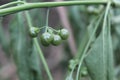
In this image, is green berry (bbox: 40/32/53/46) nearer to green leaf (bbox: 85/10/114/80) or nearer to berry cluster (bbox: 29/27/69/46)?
berry cluster (bbox: 29/27/69/46)

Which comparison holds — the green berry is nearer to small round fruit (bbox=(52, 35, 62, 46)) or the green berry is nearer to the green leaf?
small round fruit (bbox=(52, 35, 62, 46))

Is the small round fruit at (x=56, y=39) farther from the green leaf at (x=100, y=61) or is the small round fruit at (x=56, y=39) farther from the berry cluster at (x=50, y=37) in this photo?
the green leaf at (x=100, y=61)

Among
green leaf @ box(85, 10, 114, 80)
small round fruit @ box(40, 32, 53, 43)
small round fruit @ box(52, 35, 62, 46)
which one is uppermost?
small round fruit @ box(40, 32, 53, 43)

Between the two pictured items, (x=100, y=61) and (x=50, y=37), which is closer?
(x=50, y=37)

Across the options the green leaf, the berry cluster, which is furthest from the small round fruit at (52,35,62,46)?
the green leaf

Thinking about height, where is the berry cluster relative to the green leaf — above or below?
above

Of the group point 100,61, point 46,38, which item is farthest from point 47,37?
point 100,61

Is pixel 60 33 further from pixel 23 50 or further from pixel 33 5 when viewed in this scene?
pixel 23 50

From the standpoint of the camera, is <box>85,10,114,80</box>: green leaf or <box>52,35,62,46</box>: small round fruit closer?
<box>52,35,62,46</box>: small round fruit

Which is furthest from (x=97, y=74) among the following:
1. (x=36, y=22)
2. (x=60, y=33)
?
(x=36, y=22)

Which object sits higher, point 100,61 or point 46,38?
point 46,38

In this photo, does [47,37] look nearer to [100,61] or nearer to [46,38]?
[46,38]
